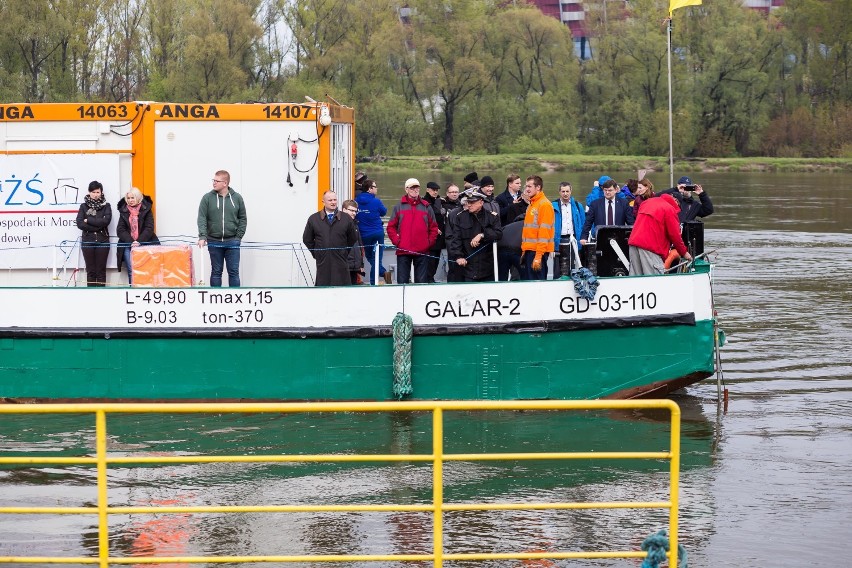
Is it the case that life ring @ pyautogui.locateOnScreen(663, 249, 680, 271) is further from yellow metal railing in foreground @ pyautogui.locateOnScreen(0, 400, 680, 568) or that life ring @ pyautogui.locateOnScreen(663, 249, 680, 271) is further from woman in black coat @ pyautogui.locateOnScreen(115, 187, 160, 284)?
yellow metal railing in foreground @ pyautogui.locateOnScreen(0, 400, 680, 568)

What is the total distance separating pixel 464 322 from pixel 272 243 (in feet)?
7.34

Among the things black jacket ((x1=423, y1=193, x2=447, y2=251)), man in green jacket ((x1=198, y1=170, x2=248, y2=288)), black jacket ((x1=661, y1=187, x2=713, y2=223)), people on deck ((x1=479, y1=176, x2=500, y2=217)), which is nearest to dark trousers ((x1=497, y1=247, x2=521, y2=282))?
people on deck ((x1=479, y1=176, x2=500, y2=217))

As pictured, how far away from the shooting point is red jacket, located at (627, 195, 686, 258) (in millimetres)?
11984

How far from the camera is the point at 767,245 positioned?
29.4m

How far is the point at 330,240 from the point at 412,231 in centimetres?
108

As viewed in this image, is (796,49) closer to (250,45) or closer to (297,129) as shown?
(250,45)

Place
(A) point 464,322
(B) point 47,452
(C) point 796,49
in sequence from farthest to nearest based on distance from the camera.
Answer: (C) point 796,49 < (A) point 464,322 < (B) point 47,452

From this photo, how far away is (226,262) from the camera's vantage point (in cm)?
1253

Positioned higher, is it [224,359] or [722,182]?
[722,182]

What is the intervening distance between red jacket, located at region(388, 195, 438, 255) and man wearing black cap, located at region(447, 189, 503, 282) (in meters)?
0.43

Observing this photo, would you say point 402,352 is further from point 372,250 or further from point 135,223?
point 135,223

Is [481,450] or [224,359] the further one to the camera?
[224,359]

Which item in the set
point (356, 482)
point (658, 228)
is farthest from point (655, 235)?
point (356, 482)

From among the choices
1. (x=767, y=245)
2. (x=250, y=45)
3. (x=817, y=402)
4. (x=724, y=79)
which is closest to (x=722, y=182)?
(x=724, y=79)
